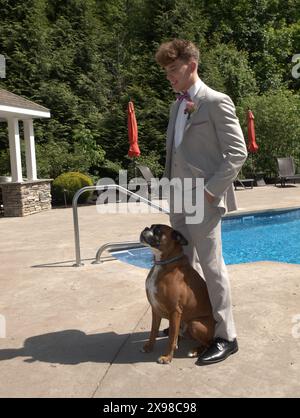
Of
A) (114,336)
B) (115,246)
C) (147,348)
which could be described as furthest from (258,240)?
(147,348)

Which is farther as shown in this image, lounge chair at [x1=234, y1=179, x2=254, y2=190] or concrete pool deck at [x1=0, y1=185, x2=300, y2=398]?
lounge chair at [x1=234, y1=179, x2=254, y2=190]

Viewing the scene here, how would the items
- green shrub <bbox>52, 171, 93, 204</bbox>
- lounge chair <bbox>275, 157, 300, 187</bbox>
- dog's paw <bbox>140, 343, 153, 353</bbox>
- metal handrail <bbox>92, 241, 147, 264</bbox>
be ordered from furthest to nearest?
lounge chair <bbox>275, 157, 300, 187</bbox> < green shrub <bbox>52, 171, 93, 204</bbox> < metal handrail <bbox>92, 241, 147, 264</bbox> < dog's paw <bbox>140, 343, 153, 353</bbox>

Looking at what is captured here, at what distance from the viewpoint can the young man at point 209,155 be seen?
2.86 metres

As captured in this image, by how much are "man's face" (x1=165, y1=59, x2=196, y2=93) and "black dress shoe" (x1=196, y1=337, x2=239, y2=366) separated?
5.51ft

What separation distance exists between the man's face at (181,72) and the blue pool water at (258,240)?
3807 mm

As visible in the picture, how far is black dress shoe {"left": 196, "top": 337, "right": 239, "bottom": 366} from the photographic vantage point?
116 inches

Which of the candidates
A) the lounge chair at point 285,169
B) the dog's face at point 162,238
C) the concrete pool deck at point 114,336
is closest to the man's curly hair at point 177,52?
the dog's face at point 162,238

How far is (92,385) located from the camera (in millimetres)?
2736

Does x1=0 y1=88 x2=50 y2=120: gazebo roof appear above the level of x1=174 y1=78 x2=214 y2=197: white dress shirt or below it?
above

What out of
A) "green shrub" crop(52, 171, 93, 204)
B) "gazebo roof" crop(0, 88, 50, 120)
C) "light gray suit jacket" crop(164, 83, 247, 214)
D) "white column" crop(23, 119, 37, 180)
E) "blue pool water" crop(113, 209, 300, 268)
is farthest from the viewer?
"green shrub" crop(52, 171, 93, 204)

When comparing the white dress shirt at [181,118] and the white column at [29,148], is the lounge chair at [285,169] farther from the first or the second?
the white dress shirt at [181,118]

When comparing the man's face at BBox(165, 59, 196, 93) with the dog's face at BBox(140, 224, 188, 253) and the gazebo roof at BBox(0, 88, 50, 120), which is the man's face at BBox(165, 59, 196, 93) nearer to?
the dog's face at BBox(140, 224, 188, 253)

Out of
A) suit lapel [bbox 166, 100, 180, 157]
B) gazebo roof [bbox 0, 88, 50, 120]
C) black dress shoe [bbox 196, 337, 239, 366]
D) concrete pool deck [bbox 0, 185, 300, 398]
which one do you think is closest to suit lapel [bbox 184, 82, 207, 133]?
suit lapel [bbox 166, 100, 180, 157]
